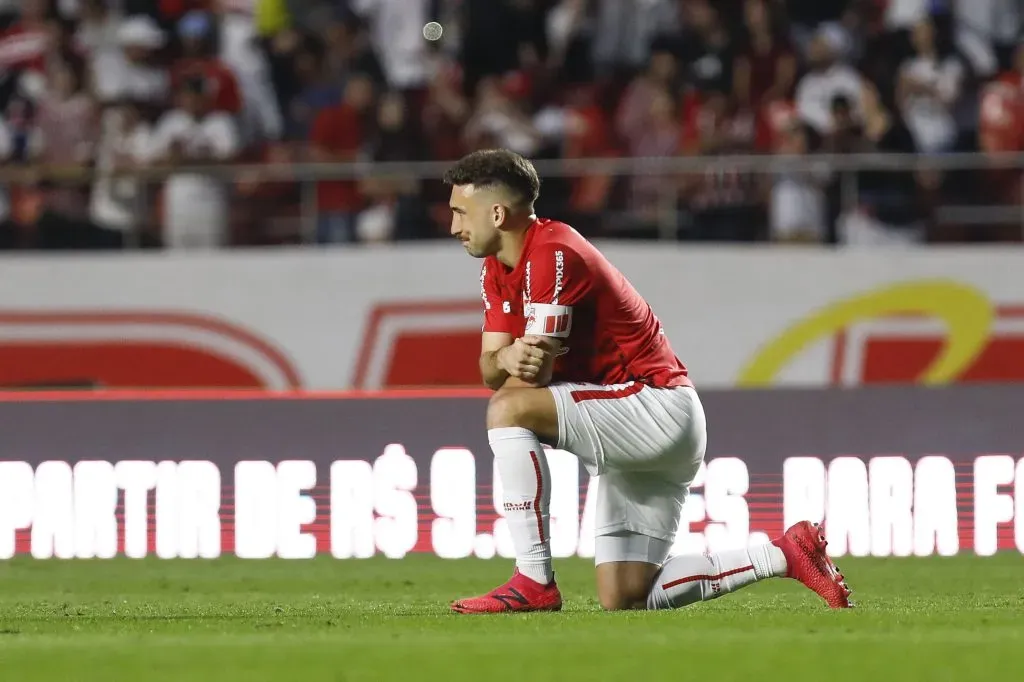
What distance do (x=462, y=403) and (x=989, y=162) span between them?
442 centimetres

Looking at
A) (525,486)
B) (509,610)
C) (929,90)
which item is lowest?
(509,610)

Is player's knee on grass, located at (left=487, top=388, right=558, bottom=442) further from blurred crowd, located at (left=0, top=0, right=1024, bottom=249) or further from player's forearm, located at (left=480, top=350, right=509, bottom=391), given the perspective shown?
blurred crowd, located at (left=0, top=0, right=1024, bottom=249)

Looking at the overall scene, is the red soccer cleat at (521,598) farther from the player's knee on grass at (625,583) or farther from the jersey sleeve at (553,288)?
the jersey sleeve at (553,288)

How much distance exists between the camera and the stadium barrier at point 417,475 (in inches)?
425

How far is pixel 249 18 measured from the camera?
15.5m

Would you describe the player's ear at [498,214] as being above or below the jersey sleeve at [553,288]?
above

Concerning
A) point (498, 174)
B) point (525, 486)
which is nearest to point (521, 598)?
point (525, 486)

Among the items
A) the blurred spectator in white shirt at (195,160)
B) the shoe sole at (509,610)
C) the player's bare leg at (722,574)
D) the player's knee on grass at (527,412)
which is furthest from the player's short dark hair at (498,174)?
the blurred spectator in white shirt at (195,160)

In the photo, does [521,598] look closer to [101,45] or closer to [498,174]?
[498,174]

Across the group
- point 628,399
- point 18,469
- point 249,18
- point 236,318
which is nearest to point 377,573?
point 18,469

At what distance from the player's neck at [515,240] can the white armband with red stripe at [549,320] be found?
0.97ft

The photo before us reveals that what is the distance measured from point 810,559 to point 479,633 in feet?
4.52

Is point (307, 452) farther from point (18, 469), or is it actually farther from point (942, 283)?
point (942, 283)

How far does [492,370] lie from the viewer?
7070mm
